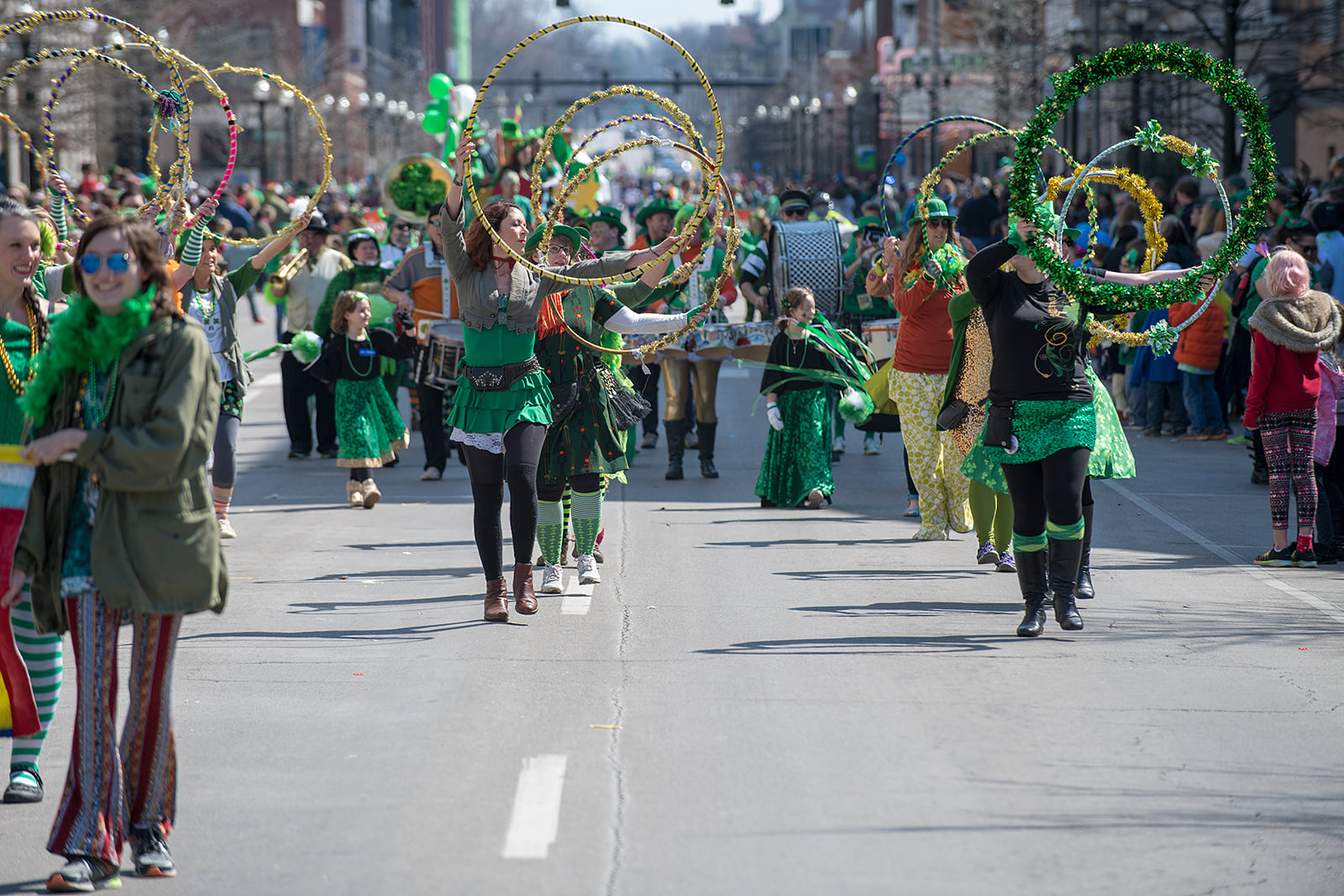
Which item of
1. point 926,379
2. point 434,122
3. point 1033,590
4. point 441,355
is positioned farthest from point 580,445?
point 434,122

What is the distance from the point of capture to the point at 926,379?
1041 centimetres

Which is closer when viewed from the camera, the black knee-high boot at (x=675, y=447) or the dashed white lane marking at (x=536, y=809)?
the dashed white lane marking at (x=536, y=809)

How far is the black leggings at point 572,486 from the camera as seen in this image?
29.1ft

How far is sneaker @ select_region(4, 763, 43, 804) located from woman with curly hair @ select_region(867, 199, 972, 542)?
19.9ft

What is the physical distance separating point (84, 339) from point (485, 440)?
3.29 meters

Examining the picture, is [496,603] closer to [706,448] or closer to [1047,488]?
[1047,488]

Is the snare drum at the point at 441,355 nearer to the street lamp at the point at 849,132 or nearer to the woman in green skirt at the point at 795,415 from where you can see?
the woman in green skirt at the point at 795,415

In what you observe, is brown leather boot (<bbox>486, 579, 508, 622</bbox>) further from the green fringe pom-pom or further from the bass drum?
the bass drum

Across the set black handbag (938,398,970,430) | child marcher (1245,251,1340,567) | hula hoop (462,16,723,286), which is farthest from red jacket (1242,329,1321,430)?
hula hoop (462,16,723,286)

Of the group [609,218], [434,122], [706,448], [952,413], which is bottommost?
[706,448]

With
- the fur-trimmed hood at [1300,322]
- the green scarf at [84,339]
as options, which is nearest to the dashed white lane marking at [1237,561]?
the fur-trimmed hood at [1300,322]

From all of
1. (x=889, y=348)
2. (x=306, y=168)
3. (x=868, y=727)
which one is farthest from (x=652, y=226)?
(x=306, y=168)

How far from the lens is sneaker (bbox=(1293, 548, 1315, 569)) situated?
9742 millimetres

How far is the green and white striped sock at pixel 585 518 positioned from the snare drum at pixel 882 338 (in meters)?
4.58
